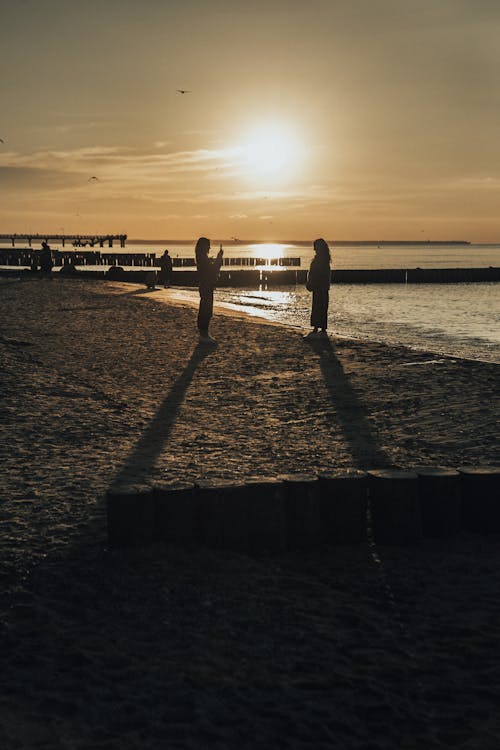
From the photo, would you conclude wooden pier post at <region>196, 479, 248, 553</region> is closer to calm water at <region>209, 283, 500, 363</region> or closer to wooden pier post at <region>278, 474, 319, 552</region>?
wooden pier post at <region>278, 474, 319, 552</region>

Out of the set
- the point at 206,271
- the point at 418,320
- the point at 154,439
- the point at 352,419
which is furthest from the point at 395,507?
the point at 418,320

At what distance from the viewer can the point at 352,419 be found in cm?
844

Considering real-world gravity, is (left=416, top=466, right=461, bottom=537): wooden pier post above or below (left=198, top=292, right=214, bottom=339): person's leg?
below

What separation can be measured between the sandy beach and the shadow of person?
0.04m

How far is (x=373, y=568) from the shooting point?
462 centimetres

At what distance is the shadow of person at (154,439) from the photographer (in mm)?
6148

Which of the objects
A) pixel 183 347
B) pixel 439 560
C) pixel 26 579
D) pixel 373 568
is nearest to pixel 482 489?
pixel 439 560

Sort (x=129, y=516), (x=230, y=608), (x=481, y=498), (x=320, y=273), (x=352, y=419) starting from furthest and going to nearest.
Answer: (x=320, y=273), (x=352, y=419), (x=481, y=498), (x=129, y=516), (x=230, y=608)

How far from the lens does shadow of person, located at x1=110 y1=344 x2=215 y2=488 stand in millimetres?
6148

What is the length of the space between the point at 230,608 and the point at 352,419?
4694mm

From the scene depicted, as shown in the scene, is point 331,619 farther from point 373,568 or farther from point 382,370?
point 382,370

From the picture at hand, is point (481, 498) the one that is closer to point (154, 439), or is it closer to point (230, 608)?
point (230, 608)

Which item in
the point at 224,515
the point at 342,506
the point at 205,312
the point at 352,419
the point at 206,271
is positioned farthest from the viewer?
the point at 205,312

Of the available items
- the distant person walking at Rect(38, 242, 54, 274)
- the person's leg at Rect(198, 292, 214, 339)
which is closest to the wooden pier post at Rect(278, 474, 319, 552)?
the person's leg at Rect(198, 292, 214, 339)
